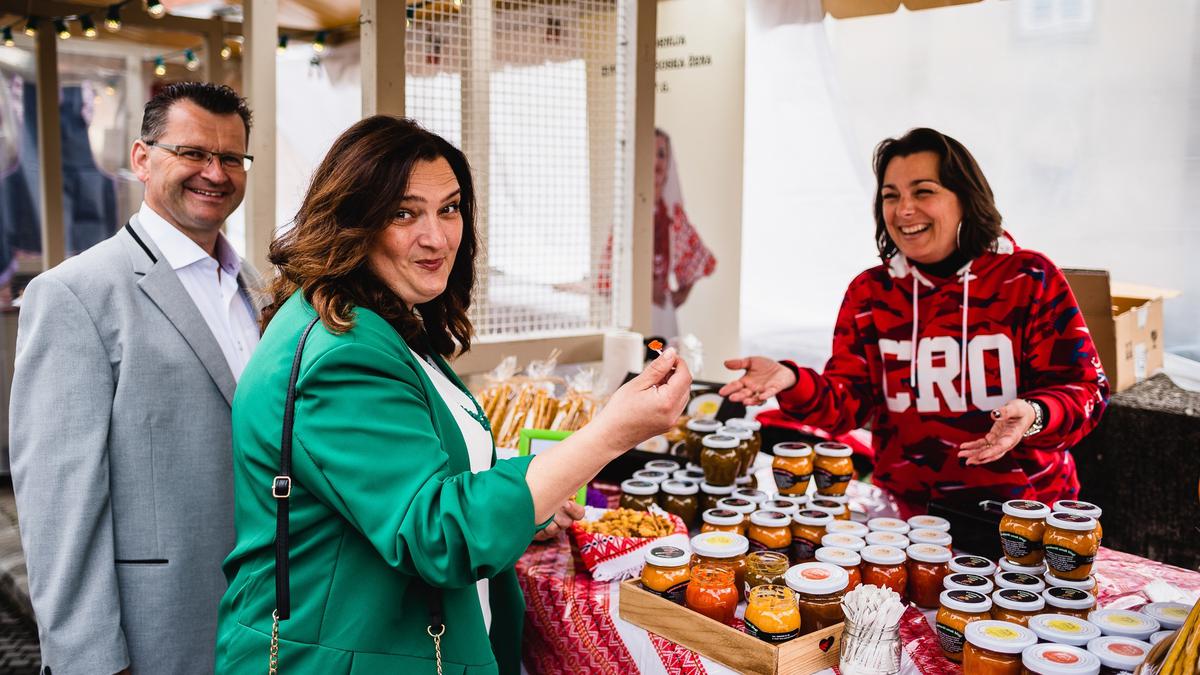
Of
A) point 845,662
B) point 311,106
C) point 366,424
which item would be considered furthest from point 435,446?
point 311,106

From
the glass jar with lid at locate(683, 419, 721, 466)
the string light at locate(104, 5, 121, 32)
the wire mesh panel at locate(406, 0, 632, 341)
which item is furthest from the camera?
the string light at locate(104, 5, 121, 32)

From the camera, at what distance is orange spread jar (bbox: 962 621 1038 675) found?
156cm

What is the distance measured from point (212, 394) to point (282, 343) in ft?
2.34

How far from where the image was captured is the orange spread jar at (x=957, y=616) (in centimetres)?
172

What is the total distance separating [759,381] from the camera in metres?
2.73

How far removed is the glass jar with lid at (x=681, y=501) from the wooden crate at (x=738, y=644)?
0.60 meters

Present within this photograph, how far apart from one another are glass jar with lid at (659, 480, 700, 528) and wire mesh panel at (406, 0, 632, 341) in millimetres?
1241

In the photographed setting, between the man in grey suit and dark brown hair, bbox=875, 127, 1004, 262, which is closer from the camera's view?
the man in grey suit

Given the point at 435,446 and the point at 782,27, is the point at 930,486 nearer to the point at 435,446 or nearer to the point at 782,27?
the point at 435,446

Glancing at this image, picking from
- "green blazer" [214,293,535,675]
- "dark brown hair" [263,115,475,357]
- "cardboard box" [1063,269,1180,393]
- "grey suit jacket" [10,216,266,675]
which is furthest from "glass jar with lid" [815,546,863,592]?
"cardboard box" [1063,269,1180,393]

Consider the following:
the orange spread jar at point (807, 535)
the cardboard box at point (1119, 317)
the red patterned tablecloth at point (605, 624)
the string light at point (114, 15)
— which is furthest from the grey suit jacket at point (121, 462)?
the string light at point (114, 15)

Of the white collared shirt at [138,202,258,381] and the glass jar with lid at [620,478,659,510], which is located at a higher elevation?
the white collared shirt at [138,202,258,381]

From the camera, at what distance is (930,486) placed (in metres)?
2.75

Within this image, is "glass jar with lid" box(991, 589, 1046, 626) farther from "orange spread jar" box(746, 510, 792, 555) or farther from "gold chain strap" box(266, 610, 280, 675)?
"gold chain strap" box(266, 610, 280, 675)
